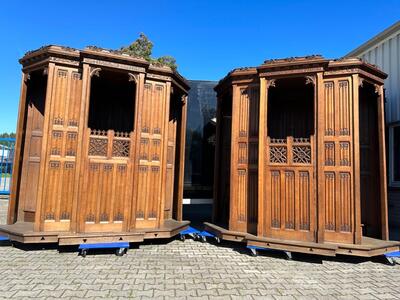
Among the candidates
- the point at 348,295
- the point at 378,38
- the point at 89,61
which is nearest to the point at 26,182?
the point at 89,61

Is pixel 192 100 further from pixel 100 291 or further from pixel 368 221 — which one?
pixel 100 291

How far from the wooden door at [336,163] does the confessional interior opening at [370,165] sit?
3.69 ft

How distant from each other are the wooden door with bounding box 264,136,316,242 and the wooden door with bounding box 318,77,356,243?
0.25 metres

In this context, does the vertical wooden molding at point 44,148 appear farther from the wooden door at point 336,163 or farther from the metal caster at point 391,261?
the metal caster at point 391,261

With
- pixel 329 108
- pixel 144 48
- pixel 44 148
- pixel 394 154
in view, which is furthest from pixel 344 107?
pixel 144 48

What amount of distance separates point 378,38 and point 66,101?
32.5 ft

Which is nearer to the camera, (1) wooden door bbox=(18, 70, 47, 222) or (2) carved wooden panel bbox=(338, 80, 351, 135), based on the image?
(2) carved wooden panel bbox=(338, 80, 351, 135)

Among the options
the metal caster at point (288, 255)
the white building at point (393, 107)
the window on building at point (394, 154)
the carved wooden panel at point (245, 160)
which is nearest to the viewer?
the metal caster at point (288, 255)

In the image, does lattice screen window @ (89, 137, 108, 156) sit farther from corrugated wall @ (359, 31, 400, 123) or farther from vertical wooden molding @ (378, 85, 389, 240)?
corrugated wall @ (359, 31, 400, 123)

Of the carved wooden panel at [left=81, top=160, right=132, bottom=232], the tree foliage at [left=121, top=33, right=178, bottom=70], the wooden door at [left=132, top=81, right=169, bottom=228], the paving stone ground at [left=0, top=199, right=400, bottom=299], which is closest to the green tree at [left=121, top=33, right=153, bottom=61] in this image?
the tree foliage at [left=121, top=33, right=178, bottom=70]

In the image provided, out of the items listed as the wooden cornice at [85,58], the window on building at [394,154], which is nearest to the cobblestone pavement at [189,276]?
the window on building at [394,154]

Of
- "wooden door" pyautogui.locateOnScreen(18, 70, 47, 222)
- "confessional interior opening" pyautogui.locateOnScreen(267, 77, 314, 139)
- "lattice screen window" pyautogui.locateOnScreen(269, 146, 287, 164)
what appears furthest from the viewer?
"confessional interior opening" pyautogui.locateOnScreen(267, 77, 314, 139)

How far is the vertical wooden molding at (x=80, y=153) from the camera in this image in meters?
6.33

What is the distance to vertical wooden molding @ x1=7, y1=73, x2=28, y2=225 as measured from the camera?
7153 mm
